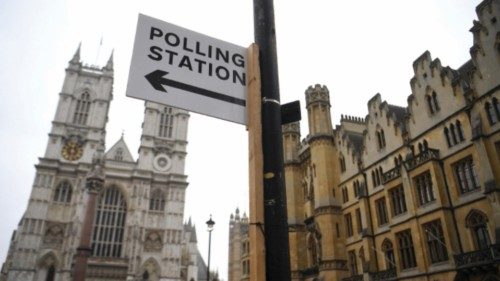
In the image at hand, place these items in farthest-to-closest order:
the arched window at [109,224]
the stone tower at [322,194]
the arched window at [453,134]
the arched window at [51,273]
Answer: the arched window at [109,224] < the arched window at [51,273] < the stone tower at [322,194] < the arched window at [453,134]

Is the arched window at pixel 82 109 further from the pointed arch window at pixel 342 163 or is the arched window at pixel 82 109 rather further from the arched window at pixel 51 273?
the pointed arch window at pixel 342 163

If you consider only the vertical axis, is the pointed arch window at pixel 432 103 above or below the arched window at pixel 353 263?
above

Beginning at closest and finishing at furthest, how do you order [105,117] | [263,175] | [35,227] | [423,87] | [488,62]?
[263,175] → [488,62] → [423,87] → [35,227] → [105,117]

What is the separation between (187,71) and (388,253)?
25542mm

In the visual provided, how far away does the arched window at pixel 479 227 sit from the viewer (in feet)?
63.6

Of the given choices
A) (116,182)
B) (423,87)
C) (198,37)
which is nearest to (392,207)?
(423,87)

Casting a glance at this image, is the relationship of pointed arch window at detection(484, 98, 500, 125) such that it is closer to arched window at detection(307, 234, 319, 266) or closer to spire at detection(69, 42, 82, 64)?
arched window at detection(307, 234, 319, 266)

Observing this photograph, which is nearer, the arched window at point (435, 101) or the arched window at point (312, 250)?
the arched window at point (435, 101)

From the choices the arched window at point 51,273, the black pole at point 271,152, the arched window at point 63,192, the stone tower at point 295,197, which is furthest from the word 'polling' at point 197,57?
the arched window at point 63,192

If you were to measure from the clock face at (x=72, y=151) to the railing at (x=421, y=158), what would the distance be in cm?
4959

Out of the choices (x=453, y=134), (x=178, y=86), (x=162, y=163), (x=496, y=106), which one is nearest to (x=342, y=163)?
(x=453, y=134)

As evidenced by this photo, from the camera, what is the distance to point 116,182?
57750 mm

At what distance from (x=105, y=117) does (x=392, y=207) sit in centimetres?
5018

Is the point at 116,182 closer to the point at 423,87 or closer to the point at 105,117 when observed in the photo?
the point at 105,117
